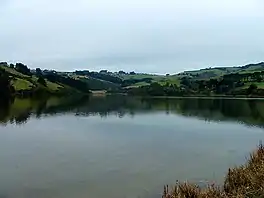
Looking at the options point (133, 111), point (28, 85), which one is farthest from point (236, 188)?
point (28, 85)

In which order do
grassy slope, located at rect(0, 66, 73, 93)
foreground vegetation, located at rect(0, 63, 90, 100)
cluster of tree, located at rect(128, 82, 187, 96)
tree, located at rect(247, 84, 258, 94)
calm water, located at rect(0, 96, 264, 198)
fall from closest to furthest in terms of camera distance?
calm water, located at rect(0, 96, 264, 198) → foreground vegetation, located at rect(0, 63, 90, 100) → grassy slope, located at rect(0, 66, 73, 93) → tree, located at rect(247, 84, 258, 94) → cluster of tree, located at rect(128, 82, 187, 96)

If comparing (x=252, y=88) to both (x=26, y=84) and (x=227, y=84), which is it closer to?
(x=227, y=84)

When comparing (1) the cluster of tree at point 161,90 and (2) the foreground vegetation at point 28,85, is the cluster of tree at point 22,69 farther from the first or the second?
(1) the cluster of tree at point 161,90

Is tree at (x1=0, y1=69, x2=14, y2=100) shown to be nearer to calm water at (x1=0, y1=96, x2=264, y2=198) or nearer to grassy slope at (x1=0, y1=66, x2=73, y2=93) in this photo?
grassy slope at (x1=0, y1=66, x2=73, y2=93)

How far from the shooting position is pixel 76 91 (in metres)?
162

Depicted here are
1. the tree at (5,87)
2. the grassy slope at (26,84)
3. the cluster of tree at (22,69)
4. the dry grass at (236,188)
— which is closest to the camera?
the dry grass at (236,188)

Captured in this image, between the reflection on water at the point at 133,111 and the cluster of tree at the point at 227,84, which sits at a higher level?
the cluster of tree at the point at 227,84

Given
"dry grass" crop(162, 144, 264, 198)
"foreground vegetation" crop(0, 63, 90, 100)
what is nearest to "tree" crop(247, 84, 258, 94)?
"foreground vegetation" crop(0, 63, 90, 100)

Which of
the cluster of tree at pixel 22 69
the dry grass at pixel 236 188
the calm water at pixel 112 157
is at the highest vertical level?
the cluster of tree at pixel 22 69

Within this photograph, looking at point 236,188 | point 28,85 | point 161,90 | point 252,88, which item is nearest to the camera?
point 236,188

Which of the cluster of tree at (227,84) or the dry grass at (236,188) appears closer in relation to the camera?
the dry grass at (236,188)

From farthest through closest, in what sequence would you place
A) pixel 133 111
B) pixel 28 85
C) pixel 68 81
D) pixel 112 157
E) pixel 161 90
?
pixel 68 81
pixel 161 90
pixel 28 85
pixel 133 111
pixel 112 157

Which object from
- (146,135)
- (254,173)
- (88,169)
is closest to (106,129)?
(146,135)

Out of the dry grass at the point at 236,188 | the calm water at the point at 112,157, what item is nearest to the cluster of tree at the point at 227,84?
the calm water at the point at 112,157
